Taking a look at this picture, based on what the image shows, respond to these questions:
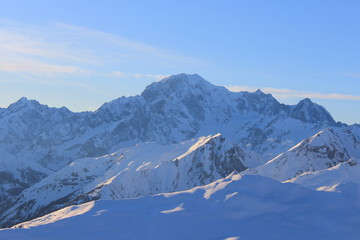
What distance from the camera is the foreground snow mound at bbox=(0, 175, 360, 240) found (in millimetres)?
87062

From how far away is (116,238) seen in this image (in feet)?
287

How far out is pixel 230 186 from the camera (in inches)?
4412

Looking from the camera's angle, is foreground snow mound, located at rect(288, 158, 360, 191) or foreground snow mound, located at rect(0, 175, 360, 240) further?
foreground snow mound, located at rect(288, 158, 360, 191)

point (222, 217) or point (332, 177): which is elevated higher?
point (222, 217)

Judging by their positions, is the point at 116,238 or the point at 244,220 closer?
the point at 116,238

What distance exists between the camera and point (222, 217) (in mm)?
95875

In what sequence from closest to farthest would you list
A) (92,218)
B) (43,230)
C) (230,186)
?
(43,230)
(92,218)
(230,186)

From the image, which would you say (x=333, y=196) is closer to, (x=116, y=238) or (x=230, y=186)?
(x=230, y=186)

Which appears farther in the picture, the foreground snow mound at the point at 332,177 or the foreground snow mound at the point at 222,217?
the foreground snow mound at the point at 332,177

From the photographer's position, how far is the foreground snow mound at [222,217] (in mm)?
87062

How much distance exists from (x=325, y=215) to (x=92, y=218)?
136ft

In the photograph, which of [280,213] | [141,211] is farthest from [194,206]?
[280,213]

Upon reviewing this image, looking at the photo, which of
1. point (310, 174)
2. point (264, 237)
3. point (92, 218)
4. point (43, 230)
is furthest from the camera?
point (310, 174)

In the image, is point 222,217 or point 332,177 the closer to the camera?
point 222,217
